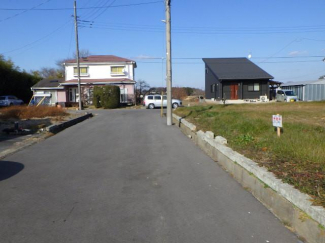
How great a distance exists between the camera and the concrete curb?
12.4ft

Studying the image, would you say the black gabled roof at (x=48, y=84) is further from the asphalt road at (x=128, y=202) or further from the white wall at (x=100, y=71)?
the asphalt road at (x=128, y=202)

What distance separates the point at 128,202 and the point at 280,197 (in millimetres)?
2328

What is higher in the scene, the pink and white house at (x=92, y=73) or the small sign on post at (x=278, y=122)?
the pink and white house at (x=92, y=73)

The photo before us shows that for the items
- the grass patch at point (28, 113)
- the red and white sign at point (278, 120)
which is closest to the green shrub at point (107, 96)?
the grass patch at point (28, 113)

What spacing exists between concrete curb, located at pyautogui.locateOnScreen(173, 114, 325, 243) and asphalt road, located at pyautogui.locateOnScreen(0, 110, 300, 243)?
14 centimetres

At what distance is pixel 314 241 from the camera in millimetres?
3758

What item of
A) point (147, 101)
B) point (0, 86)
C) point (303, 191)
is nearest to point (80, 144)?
point (303, 191)

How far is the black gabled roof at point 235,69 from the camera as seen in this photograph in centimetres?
3959

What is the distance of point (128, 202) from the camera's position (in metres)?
5.38

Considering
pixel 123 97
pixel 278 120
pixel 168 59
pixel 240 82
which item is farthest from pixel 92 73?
pixel 278 120

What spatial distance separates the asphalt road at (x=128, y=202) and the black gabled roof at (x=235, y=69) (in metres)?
32.2

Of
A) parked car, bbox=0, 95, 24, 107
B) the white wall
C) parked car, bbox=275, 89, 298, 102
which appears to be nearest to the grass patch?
parked car, bbox=0, 95, 24, 107

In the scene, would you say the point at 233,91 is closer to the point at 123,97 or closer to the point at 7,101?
the point at 123,97

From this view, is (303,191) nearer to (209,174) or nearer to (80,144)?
(209,174)
